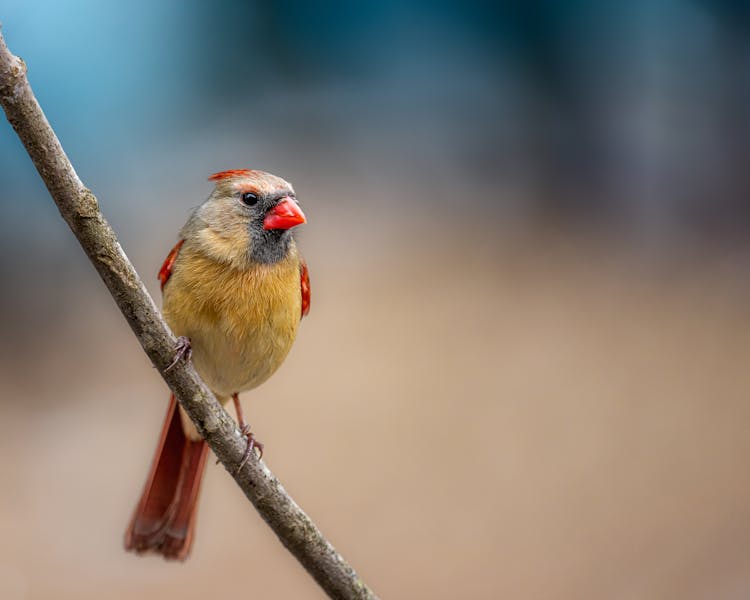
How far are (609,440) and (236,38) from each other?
2.39 m

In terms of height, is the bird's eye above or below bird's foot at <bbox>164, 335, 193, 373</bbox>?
above

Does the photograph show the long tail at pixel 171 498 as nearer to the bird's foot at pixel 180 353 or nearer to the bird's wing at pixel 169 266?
the bird's wing at pixel 169 266

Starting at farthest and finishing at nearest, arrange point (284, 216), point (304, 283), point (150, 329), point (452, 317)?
point (452, 317), point (304, 283), point (284, 216), point (150, 329)

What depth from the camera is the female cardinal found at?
1.94 m

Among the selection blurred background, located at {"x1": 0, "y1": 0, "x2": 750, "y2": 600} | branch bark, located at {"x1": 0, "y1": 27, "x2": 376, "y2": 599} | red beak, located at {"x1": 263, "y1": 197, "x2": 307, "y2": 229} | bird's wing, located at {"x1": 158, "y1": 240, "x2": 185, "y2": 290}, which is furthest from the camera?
blurred background, located at {"x1": 0, "y1": 0, "x2": 750, "y2": 600}

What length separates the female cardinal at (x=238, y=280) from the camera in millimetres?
1938

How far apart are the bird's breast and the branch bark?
1.19 ft

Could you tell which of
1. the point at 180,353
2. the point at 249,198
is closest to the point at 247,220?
the point at 249,198

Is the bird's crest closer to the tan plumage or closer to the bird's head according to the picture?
the bird's head

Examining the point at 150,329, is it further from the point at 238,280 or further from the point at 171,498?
the point at 171,498

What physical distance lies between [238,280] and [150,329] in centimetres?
51

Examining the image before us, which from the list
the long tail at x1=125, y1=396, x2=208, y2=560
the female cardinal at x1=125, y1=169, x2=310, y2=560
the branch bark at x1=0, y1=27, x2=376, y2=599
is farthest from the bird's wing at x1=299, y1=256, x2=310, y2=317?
the branch bark at x1=0, y1=27, x2=376, y2=599

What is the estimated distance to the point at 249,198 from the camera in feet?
6.48

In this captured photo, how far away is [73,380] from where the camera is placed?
3.76m
